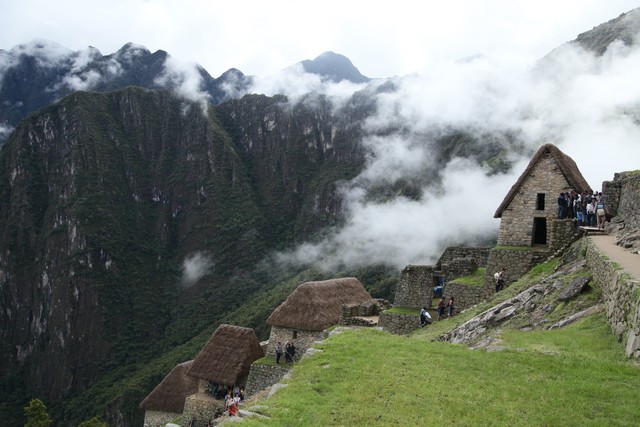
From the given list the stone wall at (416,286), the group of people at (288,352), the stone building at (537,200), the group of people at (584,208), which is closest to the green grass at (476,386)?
the group of people at (584,208)

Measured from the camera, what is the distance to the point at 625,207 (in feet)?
54.2

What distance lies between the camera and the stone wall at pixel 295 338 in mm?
24672

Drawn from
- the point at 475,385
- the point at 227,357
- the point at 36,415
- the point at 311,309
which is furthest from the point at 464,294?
the point at 36,415

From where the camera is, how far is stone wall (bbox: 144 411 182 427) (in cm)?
2831

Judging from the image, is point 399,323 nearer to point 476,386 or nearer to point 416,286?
point 416,286

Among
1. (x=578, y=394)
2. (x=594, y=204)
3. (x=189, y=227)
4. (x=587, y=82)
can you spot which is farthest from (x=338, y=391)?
(x=189, y=227)

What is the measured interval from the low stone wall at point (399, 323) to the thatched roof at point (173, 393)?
13.5 metres

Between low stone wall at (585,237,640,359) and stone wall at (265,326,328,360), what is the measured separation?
52.0 ft

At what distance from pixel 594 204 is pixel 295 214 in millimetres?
183499

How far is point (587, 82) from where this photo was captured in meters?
99.7

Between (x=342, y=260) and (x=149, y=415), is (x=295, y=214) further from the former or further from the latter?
(x=149, y=415)

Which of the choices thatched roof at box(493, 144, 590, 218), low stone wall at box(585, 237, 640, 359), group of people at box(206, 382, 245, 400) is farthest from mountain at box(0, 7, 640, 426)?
low stone wall at box(585, 237, 640, 359)

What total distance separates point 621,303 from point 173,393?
25418 millimetres

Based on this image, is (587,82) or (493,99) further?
(493,99)
